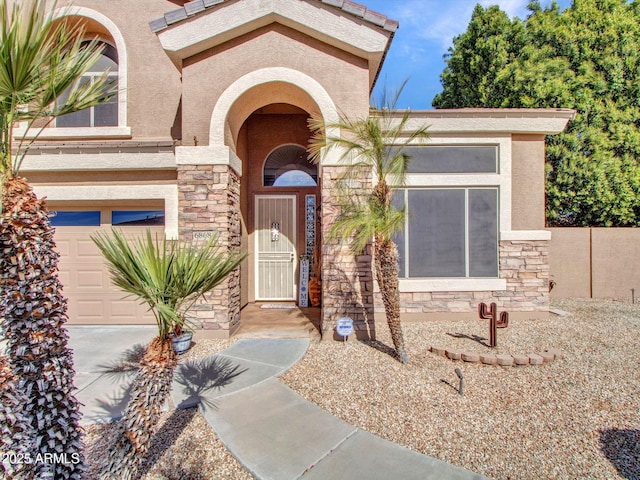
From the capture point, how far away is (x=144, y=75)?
8367 mm

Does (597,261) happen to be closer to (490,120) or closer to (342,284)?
(490,120)

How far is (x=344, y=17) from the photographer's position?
6230 millimetres

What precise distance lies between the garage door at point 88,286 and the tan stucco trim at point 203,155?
2110 mm

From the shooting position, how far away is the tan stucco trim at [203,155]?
6508 mm

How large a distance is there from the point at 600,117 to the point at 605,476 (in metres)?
13.8

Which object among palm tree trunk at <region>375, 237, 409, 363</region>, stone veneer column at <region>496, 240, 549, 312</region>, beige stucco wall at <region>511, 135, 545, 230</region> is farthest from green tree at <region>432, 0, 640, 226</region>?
palm tree trunk at <region>375, 237, 409, 363</region>

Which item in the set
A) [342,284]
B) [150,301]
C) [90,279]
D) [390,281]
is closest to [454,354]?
[390,281]

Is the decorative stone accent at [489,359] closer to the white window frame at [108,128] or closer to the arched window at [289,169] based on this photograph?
the arched window at [289,169]

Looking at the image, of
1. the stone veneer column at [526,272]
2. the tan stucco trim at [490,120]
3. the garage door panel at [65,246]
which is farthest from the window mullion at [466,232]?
the garage door panel at [65,246]

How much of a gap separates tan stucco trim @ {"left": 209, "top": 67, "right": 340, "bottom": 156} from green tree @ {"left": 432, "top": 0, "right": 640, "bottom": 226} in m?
9.31

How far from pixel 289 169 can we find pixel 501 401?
25.4ft

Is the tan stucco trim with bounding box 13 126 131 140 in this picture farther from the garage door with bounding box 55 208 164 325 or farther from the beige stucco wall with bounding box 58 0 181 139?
the garage door with bounding box 55 208 164 325

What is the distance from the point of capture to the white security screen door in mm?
9617

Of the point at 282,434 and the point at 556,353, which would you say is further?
the point at 556,353
